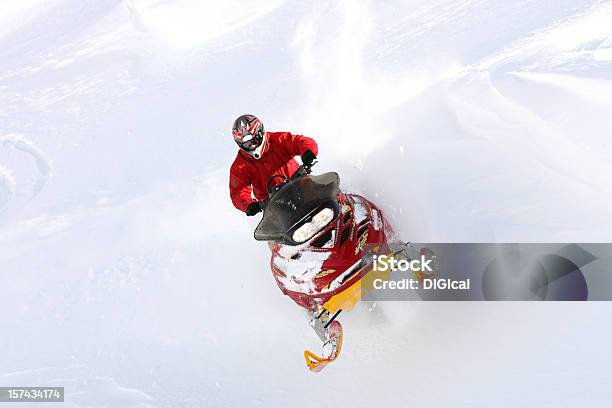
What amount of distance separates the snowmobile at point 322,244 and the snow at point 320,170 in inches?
30.3

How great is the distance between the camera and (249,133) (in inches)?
186

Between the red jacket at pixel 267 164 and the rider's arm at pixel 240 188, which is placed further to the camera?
the red jacket at pixel 267 164

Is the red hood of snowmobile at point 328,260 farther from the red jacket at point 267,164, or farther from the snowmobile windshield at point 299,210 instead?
the red jacket at point 267,164

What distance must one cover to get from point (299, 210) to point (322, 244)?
46cm

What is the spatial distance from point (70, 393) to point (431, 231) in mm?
3899

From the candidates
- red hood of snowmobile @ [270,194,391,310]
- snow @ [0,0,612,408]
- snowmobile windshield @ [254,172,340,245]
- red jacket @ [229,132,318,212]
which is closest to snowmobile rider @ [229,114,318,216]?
red jacket @ [229,132,318,212]

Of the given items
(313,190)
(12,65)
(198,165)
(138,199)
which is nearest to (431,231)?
(313,190)

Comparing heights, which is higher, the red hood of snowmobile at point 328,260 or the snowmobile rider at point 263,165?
the snowmobile rider at point 263,165

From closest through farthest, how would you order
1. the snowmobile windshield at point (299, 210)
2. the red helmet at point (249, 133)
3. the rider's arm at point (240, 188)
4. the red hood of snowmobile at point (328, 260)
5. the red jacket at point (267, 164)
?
the snowmobile windshield at point (299, 210) → the red hood of snowmobile at point (328, 260) → the red helmet at point (249, 133) → the rider's arm at point (240, 188) → the red jacket at point (267, 164)

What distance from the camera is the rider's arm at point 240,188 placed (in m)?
4.98

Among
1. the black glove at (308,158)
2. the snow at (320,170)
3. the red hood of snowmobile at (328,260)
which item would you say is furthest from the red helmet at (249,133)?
the snow at (320,170)

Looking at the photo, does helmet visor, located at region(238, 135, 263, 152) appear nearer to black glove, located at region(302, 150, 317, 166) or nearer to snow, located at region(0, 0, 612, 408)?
black glove, located at region(302, 150, 317, 166)

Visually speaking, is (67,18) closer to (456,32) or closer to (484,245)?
(456,32)

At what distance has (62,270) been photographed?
6.91 metres
